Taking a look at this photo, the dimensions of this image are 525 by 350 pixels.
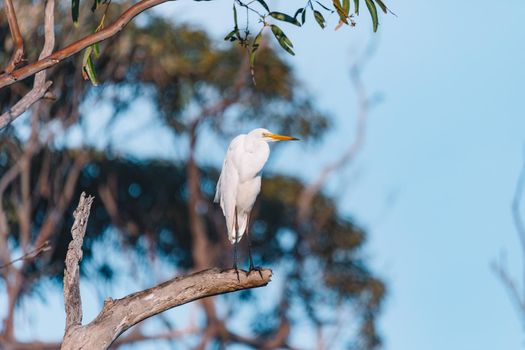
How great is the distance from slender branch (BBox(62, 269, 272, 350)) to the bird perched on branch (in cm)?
172

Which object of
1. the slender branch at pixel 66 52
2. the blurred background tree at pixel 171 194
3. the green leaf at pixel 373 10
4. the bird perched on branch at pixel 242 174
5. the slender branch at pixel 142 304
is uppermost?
the blurred background tree at pixel 171 194

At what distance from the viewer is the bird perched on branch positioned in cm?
633

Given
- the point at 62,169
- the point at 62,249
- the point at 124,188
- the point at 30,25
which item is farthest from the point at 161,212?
the point at 30,25

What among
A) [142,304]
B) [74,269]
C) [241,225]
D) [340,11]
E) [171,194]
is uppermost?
[171,194]

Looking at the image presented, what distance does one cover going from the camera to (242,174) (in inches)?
251

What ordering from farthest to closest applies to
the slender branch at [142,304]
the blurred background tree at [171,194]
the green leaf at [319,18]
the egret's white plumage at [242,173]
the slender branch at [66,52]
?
the blurred background tree at [171,194] → the egret's white plumage at [242,173] → the green leaf at [319,18] → the slender branch at [66,52] → the slender branch at [142,304]

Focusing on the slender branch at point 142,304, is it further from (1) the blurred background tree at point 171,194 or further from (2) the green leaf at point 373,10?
(1) the blurred background tree at point 171,194

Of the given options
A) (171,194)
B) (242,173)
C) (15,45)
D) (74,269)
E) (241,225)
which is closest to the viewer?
(74,269)

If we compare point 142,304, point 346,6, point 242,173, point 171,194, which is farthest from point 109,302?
point 171,194

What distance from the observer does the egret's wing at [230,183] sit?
640 centimetres

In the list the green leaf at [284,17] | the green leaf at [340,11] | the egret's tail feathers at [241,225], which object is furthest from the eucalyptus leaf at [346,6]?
the egret's tail feathers at [241,225]

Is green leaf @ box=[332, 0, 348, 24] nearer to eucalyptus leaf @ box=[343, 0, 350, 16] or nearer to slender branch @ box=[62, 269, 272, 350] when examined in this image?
eucalyptus leaf @ box=[343, 0, 350, 16]

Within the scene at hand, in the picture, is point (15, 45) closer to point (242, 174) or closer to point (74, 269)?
point (74, 269)

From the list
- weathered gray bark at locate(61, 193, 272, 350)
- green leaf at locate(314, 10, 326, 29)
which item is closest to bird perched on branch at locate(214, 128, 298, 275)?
green leaf at locate(314, 10, 326, 29)
